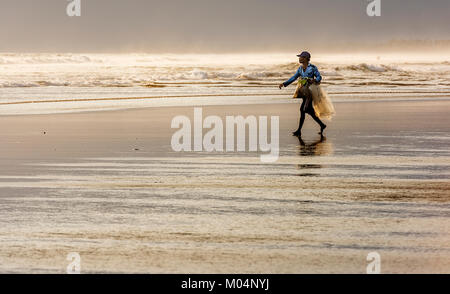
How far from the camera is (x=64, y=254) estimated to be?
311 inches

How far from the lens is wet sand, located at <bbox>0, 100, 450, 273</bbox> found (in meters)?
7.77

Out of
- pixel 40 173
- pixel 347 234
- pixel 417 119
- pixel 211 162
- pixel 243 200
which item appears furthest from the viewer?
pixel 417 119

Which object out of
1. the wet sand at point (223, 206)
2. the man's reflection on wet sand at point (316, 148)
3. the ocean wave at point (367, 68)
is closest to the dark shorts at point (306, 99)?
the wet sand at point (223, 206)

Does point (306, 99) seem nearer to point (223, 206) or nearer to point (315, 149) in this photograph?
point (315, 149)

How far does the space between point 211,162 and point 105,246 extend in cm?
745

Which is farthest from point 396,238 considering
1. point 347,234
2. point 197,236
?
point 197,236

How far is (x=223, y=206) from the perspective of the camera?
10.6 metres

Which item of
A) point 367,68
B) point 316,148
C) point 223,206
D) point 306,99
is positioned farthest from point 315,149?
point 367,68

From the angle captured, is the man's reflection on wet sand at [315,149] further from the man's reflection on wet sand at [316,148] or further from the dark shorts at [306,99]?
the dark shorts at [306,99]

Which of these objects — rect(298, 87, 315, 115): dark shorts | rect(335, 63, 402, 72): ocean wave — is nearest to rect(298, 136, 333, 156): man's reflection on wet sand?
rect(298, 87, 315, 115): dark shorts

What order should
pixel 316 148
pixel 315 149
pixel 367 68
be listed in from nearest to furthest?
pixel 315 149, pixel 316 148, pixel 367 68

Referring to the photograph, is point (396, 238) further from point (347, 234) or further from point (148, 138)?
point (148, 138)

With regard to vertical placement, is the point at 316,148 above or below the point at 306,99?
below

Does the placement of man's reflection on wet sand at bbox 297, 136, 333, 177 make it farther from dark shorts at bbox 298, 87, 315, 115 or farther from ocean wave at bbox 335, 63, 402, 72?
ocean wave at bbox 335, 63, 402, 72
